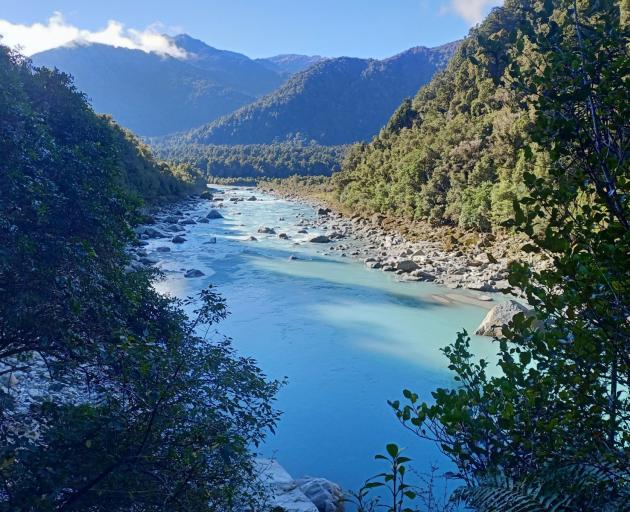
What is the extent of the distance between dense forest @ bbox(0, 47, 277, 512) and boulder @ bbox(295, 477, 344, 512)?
166 cm

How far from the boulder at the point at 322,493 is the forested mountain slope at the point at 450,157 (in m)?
13.6

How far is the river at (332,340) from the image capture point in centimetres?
888

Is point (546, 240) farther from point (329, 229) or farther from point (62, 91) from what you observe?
point (329, 229)

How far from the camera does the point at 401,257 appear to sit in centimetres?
2478

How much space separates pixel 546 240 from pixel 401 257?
2274 cm

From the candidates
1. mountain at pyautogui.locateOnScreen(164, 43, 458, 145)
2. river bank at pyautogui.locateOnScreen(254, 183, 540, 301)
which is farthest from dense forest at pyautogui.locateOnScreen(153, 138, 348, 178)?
river bank at pyautogui.locateOnScreen(254, 183, 540, 301)

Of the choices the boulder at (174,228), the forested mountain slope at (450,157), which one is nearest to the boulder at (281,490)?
the forested mountain slope at (450,157)

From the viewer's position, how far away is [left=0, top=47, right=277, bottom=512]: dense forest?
3.34 meters

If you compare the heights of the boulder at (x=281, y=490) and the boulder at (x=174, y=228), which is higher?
the boulder at (x=174, y=228)

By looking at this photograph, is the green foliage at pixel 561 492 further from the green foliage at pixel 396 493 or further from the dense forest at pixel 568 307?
the green foliage at pixel 396 493

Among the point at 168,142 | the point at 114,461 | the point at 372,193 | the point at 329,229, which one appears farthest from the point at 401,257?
the point at 168,142

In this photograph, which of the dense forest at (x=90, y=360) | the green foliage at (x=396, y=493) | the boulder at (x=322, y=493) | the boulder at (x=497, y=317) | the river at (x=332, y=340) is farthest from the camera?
the boulder at (x=497, y=317)

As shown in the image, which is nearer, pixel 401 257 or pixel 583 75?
pixel 583 75

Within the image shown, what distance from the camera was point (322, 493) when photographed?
670cm
